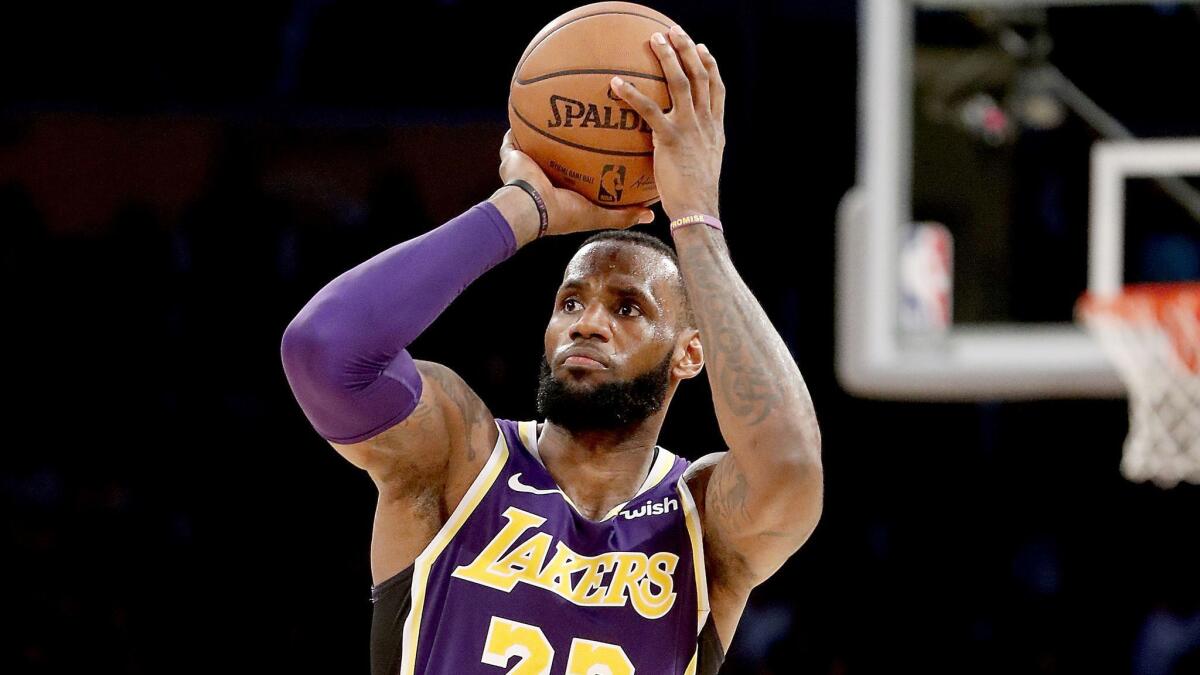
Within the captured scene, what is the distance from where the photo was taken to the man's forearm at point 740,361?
2.55 metres

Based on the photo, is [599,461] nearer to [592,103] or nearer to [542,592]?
[542,592]

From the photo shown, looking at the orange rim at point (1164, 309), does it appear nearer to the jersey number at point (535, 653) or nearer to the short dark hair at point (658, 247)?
the short dark hair at point (658, 247)

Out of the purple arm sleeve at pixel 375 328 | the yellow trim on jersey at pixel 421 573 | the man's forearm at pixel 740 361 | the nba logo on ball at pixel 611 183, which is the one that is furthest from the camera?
the nba logo on ball at pixel 611 183

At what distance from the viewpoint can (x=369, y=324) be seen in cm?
247

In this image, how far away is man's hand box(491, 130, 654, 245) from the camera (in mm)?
2695

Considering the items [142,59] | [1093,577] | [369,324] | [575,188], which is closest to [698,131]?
[575,188]

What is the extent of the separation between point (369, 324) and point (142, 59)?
7125 mm

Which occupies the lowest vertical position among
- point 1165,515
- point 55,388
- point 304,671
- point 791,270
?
point 304,671

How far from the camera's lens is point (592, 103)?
2.71 metres

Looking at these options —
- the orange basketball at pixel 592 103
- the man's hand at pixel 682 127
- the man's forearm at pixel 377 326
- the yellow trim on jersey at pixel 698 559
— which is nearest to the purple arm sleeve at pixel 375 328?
the man's forearm at pixel 377 326

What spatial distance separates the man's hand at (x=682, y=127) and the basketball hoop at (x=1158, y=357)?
247 centimetres

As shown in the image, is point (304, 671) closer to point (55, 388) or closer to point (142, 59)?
point (55, 388)

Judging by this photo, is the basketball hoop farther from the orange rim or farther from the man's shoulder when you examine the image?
the man's shoulder

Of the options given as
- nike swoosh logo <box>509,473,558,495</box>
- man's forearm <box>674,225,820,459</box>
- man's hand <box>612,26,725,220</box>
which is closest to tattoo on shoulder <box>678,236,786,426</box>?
man's forearm <box>674,225,820,459</box>
